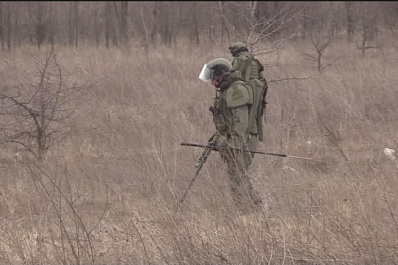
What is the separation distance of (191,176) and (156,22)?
1297cm

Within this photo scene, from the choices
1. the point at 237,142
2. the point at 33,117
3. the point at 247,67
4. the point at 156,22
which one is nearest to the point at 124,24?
the point at 156,22

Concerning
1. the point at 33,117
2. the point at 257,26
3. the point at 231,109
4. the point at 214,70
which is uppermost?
the point at 257,26

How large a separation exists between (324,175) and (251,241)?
2.36 meters

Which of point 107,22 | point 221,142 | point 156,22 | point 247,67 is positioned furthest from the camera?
point 107,22

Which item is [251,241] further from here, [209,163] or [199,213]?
[209,163]

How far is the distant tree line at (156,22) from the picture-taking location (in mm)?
14930

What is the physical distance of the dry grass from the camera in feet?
12.8

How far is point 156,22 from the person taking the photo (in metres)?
18.3

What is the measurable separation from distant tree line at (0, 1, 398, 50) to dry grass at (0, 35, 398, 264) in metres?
2.51

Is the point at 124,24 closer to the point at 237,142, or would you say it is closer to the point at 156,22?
the point at 156,22

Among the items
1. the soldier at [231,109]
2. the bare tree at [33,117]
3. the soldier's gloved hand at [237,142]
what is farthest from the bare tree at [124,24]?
the soldier's gloved hand at [237,142]

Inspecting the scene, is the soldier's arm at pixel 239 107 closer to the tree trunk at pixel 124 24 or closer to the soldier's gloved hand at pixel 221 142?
the soldier's gloved hand at pixel 221 142

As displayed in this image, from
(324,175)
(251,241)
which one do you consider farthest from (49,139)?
(251,241)

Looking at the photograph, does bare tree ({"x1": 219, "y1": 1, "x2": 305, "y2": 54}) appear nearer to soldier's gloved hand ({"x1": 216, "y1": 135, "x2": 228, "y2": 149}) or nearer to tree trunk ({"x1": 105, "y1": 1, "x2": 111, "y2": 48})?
soldier's gloved hand ({"x1": 216, "y1": 135, "x2": 228, "y2": 149})
